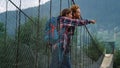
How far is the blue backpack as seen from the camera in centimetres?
512

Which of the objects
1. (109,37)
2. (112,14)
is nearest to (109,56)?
(109,37)

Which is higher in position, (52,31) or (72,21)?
(72,21)

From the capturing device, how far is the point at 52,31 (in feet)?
16.9

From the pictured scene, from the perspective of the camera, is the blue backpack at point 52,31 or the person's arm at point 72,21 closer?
the blue backpack at point 52,31

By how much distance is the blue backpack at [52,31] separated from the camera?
512 cm

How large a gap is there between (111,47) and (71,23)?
49.6ft

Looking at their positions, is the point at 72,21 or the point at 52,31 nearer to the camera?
the point at 52,31

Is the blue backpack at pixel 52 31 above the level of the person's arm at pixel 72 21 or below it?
below

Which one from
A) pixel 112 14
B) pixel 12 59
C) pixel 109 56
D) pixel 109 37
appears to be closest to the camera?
pixel 12 59

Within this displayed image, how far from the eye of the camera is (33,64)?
5.35 meters

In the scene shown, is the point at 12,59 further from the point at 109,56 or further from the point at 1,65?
the point at 109,56

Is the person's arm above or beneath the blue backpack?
above

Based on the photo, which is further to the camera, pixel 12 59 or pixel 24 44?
pixel 24 44

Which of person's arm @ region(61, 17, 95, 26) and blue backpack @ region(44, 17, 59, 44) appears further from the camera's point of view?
person's arm @ region(61, 17, 95, 26)
